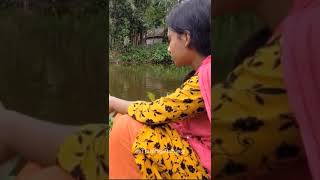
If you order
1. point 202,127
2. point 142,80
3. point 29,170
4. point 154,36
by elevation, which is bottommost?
point 29,170

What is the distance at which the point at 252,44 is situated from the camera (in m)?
0.93

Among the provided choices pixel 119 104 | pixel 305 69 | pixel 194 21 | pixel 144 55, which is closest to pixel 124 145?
pixel 119 104

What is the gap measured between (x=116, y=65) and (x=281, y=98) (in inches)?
15.6

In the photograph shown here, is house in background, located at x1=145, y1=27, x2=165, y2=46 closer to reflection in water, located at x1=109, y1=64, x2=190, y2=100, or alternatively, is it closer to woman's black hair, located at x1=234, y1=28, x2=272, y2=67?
reflection in water, located at x1=109, y1=64, x2=190, y2=100

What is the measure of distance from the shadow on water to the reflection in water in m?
0.03

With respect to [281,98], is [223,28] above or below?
above

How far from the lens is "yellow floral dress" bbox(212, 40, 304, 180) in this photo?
2.94 feet

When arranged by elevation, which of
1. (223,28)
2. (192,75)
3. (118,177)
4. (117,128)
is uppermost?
(223,28)

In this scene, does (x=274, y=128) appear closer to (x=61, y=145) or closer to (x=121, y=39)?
(x=121, y=39)

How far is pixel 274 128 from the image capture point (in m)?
0.90

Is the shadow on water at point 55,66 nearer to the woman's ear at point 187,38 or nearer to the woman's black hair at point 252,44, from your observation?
the woman's ear at point 187,38

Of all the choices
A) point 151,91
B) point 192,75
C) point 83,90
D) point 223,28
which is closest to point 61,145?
point 83,90

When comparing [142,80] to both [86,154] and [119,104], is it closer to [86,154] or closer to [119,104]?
[119,104]

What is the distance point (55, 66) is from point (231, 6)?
0.45m
